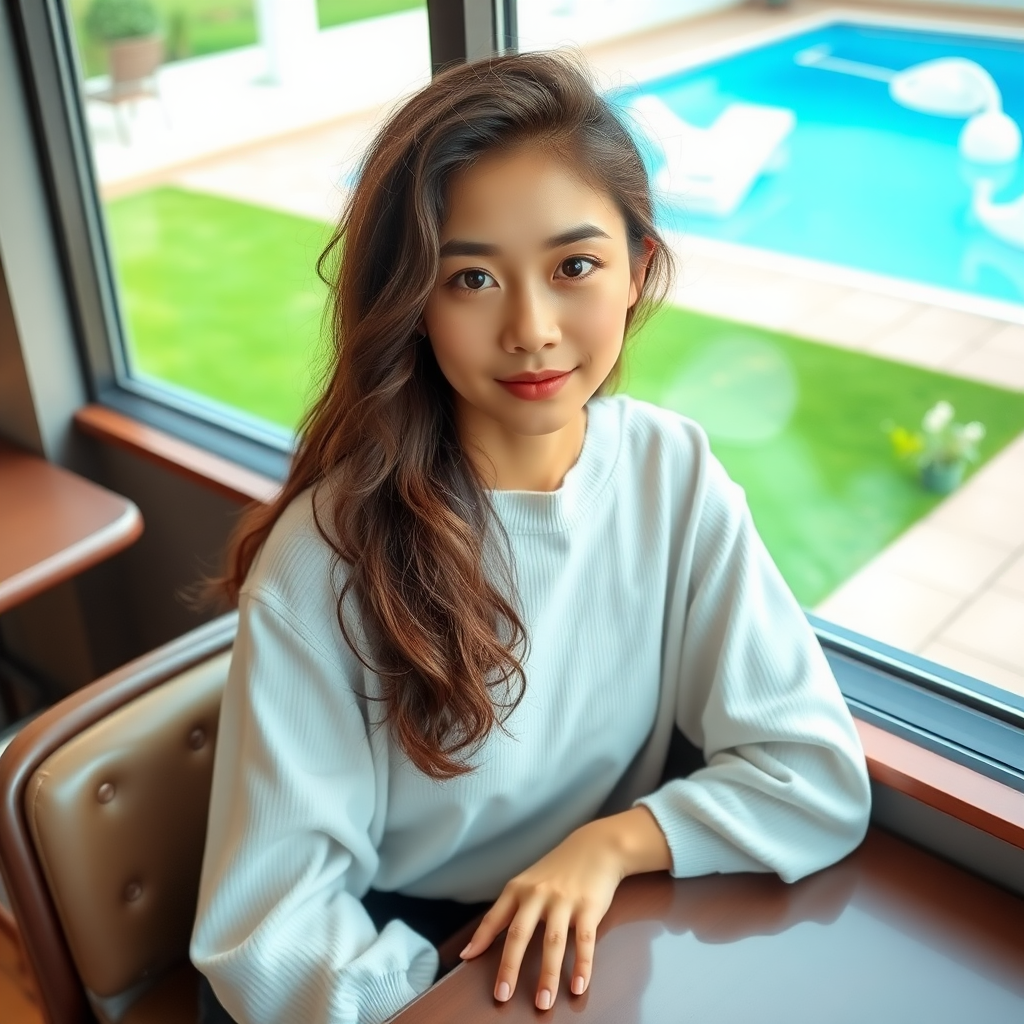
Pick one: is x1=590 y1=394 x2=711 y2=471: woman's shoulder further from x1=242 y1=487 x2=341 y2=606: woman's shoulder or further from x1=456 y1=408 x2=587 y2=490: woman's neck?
x1=242 y1=487 x2=341 y2=606: woman's shoulder

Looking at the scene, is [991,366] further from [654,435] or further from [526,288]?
[526,288]

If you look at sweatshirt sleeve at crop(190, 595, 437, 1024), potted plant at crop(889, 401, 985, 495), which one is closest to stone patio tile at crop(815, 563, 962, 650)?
potted plant at crop(889, 401, 985, 495)

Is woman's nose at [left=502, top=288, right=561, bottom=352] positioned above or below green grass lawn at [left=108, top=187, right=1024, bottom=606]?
above

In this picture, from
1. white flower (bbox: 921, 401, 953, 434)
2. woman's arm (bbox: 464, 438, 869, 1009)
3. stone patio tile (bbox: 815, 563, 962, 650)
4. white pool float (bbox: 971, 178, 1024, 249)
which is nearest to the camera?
woman's arm (bbox: 464, 438, 869, 1009)

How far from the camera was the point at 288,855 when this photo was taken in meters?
0.84

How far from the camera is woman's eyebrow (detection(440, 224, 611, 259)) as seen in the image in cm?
75

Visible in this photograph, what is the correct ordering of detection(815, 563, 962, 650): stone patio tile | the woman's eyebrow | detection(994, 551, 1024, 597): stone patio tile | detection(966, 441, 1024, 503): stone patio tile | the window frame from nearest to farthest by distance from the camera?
the woman's eyebrow, the window frame, detection(815, 563, 962, 650): stone patio tile, detection(994, 551, 1024, 597): stone patio tile, detection(966, 441, 1024, 503): stone patio tile

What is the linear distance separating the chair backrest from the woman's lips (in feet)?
1.43

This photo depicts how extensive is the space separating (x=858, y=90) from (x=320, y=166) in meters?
1.17

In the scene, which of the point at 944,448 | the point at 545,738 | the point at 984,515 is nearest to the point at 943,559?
the point at 984,515

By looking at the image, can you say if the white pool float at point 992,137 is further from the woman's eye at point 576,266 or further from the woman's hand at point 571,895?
the woman's hand at point 571,895

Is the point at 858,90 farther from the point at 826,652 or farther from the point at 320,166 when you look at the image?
the point at 826,652

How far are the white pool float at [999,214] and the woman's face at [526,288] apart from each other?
3.90 ft

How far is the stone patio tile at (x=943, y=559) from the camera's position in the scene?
166 cm
